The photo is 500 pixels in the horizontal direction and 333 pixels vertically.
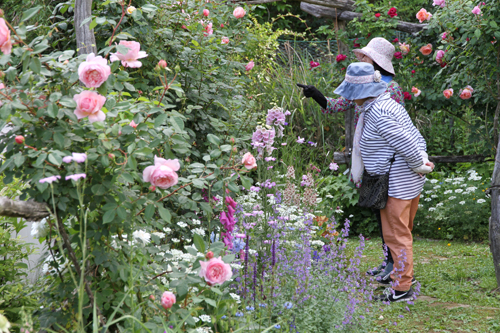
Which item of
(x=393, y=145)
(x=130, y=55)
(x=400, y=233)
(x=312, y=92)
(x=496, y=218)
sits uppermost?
(x=130, y=55)

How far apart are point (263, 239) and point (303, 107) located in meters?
3.38

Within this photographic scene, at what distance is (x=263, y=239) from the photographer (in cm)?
324

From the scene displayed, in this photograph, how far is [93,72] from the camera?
155cm

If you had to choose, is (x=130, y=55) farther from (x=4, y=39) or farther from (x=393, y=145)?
(x=393, y=145)

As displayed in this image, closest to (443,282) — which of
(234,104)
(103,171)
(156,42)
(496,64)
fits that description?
(496,64)

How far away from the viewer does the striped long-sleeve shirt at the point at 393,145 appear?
3.25m

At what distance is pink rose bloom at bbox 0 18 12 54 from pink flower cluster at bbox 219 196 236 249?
1338 millimetres

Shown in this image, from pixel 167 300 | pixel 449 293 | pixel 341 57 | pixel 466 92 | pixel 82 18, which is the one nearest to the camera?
pixel 167 300

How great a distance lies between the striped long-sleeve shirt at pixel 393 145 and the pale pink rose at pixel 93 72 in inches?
87.0

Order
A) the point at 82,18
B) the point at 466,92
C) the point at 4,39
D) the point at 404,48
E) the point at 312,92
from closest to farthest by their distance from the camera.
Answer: the point at 4,39
the point at 82,18
the point at 312,92
the point at 466,92
the point at 404,48

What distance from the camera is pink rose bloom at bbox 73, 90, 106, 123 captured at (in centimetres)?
153

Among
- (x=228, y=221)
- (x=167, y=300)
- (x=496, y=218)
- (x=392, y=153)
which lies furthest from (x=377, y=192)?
(x=167, y=300)

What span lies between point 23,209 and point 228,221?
4.06ft

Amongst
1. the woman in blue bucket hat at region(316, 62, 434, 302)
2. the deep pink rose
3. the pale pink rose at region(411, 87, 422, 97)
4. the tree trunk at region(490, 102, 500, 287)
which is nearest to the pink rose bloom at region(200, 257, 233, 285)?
the woman in blue bucket hat at region(316, 62, 434, 302)
